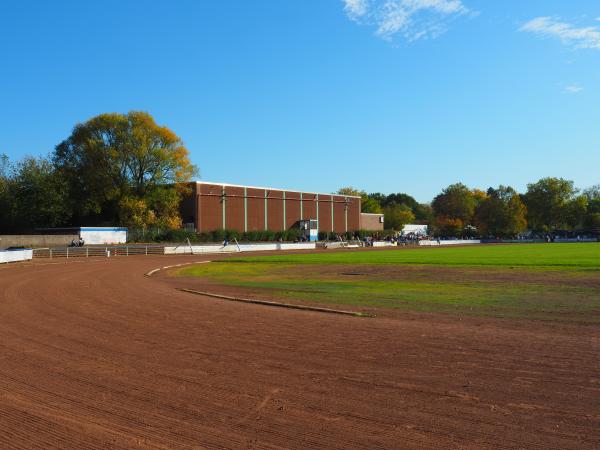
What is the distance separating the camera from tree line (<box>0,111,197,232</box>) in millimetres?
69750

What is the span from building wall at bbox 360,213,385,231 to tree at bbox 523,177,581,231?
5656cm

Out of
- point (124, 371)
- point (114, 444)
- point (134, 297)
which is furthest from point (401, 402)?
point (134, 297)

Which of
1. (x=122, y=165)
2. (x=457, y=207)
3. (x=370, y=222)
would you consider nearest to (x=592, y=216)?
(x=457, y=207)

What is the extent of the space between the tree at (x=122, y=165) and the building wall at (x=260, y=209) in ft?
17.3

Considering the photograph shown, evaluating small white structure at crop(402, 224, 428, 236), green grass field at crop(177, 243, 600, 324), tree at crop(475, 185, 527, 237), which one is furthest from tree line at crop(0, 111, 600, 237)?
tree at crop(475, 185, 527, 237)

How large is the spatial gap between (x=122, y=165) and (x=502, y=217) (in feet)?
326

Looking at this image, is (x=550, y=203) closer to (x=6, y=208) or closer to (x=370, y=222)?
(x=370, y=222)

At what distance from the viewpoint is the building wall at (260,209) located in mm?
79875

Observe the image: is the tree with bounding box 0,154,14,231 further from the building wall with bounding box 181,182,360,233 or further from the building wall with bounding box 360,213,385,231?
the building wall with bounding box 360,213,385,231

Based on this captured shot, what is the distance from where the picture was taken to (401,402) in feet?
20.7

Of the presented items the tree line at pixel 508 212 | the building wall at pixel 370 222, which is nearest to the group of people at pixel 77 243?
the building wall at pixel 370 222

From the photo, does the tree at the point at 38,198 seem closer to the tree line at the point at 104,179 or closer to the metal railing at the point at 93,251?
the tree line at the point at 104,179

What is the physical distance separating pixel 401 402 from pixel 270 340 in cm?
434

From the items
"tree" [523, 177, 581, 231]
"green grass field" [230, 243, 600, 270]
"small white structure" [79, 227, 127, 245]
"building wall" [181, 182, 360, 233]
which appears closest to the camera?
"green grass field" [230, 243, 600, 270]
